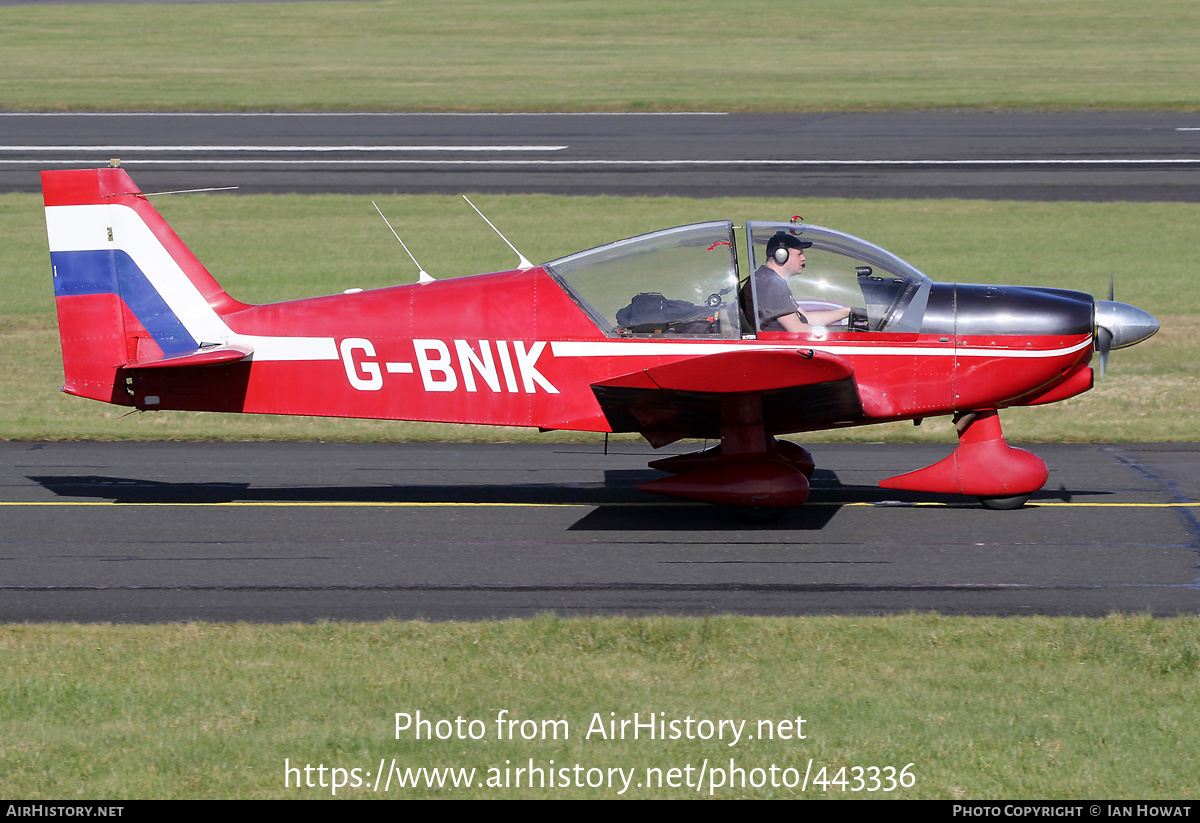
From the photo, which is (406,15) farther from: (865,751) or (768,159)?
(865,751)

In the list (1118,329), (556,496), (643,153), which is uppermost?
(643,153)

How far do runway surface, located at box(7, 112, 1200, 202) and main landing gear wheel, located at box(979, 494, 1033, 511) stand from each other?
13984mm

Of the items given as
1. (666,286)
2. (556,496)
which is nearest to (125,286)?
(556,496)

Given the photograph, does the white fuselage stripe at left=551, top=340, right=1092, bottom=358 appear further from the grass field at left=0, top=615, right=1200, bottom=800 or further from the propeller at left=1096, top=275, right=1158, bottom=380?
the grass field at left=0, top=615, right=1200, bottom=800

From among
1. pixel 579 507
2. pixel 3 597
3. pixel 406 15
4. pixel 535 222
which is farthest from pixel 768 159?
pixel 406 15

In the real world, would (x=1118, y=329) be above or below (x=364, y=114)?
below

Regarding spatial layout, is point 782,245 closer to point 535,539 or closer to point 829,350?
point 829,350

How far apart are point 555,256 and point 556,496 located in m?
9.64

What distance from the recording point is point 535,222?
22188 millimetres

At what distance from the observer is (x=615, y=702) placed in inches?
253

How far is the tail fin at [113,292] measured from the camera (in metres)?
10.1

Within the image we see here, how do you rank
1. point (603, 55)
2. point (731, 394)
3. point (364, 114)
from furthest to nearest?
point (603, 55)
point (364, 114)
point (731, 394)

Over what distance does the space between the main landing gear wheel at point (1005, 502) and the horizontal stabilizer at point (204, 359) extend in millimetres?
5927

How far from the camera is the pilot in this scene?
31.3 ft
